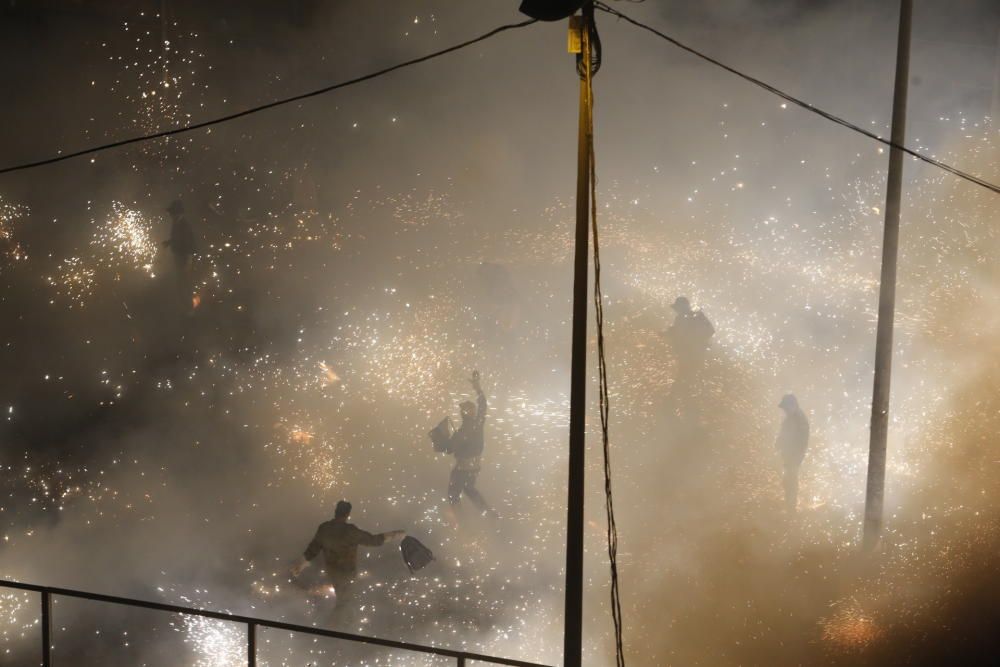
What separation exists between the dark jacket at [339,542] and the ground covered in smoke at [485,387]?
0.67 meters

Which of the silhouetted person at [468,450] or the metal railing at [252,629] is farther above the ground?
the silhouetted person at [468,450]

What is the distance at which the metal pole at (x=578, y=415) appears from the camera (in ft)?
13.8

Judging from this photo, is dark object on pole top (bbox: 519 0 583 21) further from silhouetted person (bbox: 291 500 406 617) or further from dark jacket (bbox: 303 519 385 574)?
dark jacket (bbox: 303 519 385 574)

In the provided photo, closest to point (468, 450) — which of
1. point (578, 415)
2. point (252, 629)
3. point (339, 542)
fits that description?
point (339, 542)

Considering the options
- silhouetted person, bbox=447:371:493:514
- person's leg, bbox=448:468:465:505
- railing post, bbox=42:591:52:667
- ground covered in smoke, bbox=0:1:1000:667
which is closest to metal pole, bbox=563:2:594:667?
ground covered in smoke, bbox=0:1:1000:667

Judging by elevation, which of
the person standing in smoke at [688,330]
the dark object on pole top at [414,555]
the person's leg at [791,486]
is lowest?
the dark object on pole top at [414,555]

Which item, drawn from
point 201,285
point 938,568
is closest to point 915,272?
point 938,568

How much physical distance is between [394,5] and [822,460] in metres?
11.6

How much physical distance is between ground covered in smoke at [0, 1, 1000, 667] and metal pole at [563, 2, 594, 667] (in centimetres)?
202

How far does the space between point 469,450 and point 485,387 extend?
3594 mm

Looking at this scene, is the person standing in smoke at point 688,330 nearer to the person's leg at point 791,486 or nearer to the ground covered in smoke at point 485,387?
the ground covered in smoke at point 485,387

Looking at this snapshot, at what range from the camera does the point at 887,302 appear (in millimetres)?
7016

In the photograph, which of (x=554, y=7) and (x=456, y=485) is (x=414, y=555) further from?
(x=554, y=7)

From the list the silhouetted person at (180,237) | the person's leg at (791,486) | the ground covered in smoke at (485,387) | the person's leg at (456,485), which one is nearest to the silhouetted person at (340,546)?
the ground covered in smoke at (485,387)
